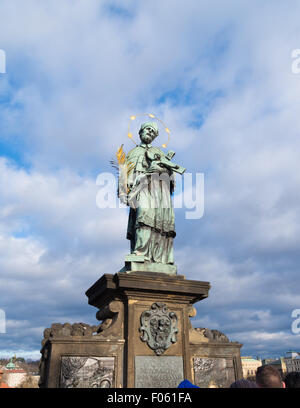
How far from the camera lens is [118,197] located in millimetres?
9766

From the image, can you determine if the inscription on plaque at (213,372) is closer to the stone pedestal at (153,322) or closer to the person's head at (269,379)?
the stone pedestal at (153,322)

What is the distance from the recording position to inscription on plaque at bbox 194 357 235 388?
314 inches

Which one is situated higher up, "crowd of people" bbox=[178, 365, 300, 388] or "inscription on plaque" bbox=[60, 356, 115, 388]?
"inscription on plaque" bbox=[60, 356, 115, 388]

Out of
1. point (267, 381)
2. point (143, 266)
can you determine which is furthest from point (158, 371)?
point (267, 381)

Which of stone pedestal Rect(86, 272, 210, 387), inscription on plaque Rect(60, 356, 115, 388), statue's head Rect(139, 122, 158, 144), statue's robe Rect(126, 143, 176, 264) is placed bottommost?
inscription on plaque Rect(60, 356, 115, 388)

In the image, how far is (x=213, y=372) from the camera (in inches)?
321

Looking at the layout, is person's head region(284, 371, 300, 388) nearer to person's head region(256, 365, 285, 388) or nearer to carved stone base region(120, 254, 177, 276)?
person's head region(256, 365, 285, 388)

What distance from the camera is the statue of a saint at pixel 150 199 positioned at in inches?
359

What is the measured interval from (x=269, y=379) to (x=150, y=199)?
662cm

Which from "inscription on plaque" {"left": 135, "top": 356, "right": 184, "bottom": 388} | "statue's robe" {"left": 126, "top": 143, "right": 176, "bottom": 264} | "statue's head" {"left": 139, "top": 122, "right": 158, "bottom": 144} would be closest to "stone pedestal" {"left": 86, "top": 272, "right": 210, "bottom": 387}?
"inscription on plaque" {"left": 135, "top": 356, "right": 184, "bottom": 388}

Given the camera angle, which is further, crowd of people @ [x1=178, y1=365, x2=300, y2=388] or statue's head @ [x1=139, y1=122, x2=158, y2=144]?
statue's head @ [x1=139, y1=122, x2=158, y2=144]

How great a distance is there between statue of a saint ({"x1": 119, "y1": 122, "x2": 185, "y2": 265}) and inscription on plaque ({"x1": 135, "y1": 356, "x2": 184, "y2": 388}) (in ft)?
7.55

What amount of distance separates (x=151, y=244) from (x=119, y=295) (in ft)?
5.43
